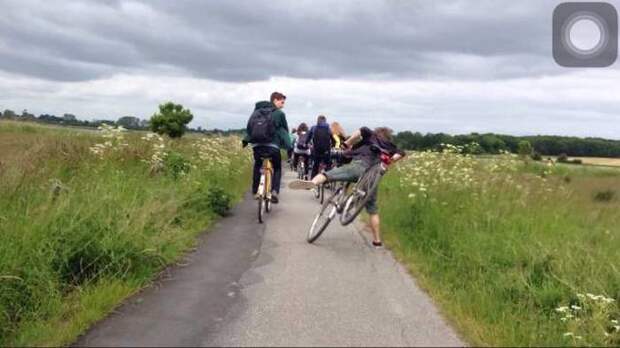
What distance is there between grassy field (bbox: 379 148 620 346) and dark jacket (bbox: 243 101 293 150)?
2291 millimetres

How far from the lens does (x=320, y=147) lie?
615 inches

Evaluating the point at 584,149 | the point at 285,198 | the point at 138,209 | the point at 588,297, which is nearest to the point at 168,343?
the point at 138,209

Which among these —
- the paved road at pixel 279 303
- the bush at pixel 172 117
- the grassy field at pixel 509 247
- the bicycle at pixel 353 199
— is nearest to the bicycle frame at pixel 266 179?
the bicycle at pixel 353 199

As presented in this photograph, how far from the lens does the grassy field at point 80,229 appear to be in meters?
5.43

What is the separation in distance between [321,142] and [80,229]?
958cm

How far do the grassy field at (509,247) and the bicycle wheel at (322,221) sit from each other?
98 cm

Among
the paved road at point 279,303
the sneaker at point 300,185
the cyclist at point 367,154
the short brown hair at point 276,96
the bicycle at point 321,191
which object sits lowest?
the paved road at point 279,303

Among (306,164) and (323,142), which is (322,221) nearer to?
(323,142)

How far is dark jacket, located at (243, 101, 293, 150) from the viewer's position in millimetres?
11156

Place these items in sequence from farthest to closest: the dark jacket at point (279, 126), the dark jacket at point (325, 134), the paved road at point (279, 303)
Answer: the dark jacket at point (325, 134) → the dark jacket at point (279, 126) → the paved road at point (279, 303)

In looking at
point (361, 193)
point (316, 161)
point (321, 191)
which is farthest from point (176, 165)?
point (361, 193)

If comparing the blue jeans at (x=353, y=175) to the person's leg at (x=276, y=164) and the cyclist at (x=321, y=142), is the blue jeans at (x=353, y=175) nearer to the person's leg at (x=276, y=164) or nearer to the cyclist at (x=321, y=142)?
the person's leg at (x=276, y=164)

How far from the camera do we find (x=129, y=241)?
676 cm

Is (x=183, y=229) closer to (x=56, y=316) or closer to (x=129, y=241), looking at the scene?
(x=129, y=241)
